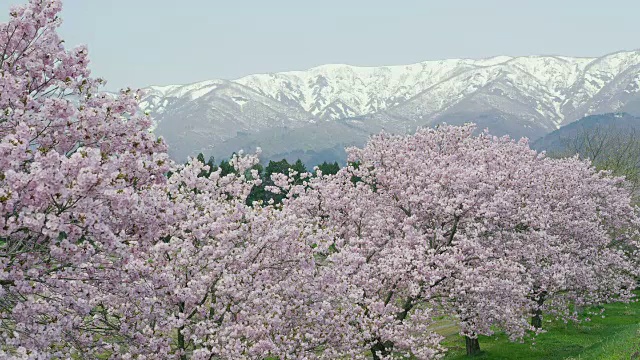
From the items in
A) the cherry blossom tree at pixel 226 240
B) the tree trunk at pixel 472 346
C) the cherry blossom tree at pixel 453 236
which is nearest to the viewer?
the cherry blossom tree at pixel 226 240

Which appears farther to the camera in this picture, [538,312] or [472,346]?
[538,312]

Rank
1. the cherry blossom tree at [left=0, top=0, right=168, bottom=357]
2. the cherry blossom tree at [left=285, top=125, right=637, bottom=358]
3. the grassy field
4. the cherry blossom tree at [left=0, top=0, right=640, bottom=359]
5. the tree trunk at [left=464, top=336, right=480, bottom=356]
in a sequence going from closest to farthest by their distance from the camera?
the cherry blossom tree at [left=0, top=0, right=168, bottom=357] → the cherry blossom tree at [left=0, top=0, right=640, bottom=359] → the cherry blossom tree at [left=285, top=125, right=637, bottom=358] → the grassy field → the tree trunk at [left=464, top=336, right=480, bottom=356]

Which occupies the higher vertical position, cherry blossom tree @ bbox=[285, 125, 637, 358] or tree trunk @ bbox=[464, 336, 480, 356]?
cherry blossom tree @ bbox=[285, 125, 637, 358]

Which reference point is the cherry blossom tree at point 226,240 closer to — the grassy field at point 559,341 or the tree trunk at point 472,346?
the tree trunk at point 472,346

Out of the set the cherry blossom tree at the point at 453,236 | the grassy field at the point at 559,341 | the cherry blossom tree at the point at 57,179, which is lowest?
the grassy field at the point at 559,341

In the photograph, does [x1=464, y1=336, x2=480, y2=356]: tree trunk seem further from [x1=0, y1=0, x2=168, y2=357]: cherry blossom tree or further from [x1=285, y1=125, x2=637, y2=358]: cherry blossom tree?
[x1=0, y1=0, x2=168, y2=357]: cherry blossom tree

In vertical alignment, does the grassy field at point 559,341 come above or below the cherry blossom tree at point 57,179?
below

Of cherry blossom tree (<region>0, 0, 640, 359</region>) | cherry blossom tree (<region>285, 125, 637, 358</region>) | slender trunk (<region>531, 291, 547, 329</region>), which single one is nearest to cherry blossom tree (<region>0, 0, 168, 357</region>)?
cherry blossom tree (<region>0, 0, 640, 359</region>)

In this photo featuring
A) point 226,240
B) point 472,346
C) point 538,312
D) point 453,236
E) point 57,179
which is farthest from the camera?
point 538,312

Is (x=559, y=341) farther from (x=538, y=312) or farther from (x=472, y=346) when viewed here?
(x=472, y=346)

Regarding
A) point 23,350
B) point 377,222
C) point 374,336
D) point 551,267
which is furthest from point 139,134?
point 551,267

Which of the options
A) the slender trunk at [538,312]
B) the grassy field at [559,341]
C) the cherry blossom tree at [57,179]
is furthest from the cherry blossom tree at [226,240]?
the grassy field at [559,341]

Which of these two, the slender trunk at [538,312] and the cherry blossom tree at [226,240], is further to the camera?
the slender trunk at [538,312]

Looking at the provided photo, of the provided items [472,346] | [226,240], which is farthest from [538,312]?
[226,240]
